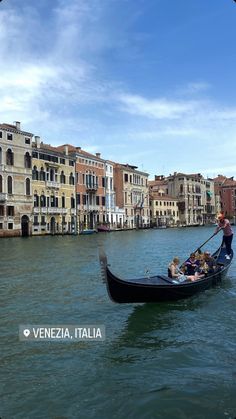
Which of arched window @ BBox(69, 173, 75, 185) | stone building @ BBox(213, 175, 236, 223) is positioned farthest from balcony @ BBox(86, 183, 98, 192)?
stone building @ BBox(213, 175, 236, 223)

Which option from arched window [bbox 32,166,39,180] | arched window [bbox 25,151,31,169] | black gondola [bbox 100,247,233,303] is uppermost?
arched window [bbox 25,151,31,169]

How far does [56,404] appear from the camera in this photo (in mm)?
3391

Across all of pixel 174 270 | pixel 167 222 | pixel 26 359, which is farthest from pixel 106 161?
pixel 26 359

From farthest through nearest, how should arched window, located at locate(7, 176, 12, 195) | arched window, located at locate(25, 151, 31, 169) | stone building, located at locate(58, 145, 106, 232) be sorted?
stone building, located at locate(58, 145, 106, 232)
arched window, located at locate(25, 151, 31, 169)
arched window, located at locate(7, 176, 12, 195)

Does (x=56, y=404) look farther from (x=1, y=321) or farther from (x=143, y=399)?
(x=1, y=321)

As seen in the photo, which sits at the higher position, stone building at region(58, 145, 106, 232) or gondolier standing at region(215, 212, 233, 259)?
stone building at region(58, 145, 106, 232)

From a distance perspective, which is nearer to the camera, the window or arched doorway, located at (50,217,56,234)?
the window

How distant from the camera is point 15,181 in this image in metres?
29.4

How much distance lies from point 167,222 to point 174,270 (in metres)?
47.9

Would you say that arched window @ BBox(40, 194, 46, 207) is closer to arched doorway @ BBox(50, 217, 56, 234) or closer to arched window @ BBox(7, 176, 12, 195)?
arched doorway @ BBox(50, 217, 56, 234)

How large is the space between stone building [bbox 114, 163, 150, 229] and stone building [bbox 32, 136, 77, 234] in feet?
29.6

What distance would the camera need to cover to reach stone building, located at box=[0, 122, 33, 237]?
28.4m

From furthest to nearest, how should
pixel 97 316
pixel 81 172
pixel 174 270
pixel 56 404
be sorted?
pixel 81 172 < pixel 174 270 < pixel 97 316 < pixel 56 404

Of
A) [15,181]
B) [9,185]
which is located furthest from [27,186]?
[9,185]
